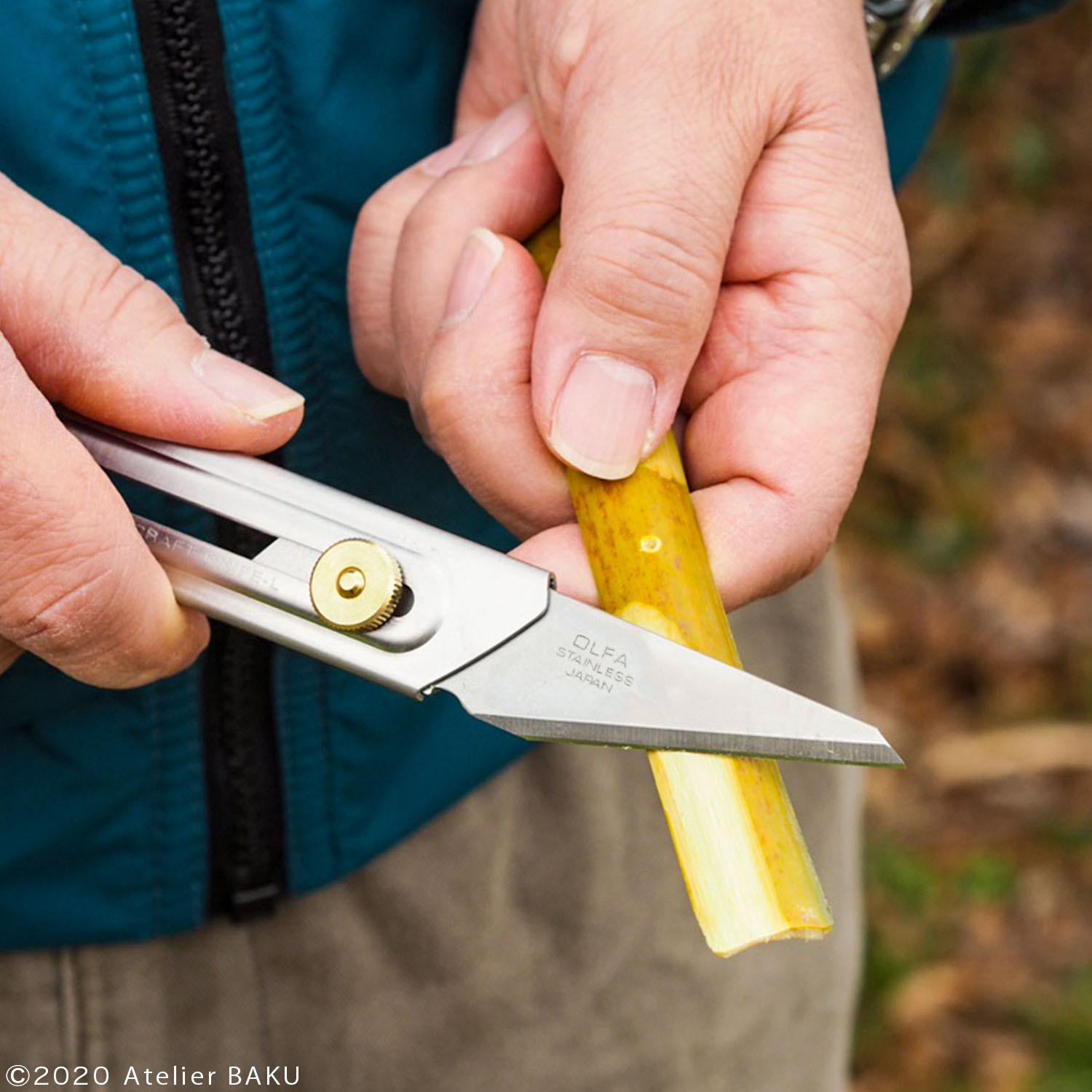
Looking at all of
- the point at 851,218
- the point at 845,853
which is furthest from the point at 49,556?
the point at 845,853

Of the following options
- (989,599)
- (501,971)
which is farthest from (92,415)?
(989,599)

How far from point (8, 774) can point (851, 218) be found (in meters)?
0.77

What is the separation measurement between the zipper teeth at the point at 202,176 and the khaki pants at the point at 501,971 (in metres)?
0.55

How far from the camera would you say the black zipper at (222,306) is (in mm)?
875

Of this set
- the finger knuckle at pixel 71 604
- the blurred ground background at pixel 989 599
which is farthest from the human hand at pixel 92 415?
the blurred ground background at pixel 989 599

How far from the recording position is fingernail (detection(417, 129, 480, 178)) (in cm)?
96

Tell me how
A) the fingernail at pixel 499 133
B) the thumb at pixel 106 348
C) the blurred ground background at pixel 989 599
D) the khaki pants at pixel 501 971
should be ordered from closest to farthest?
the thumb at pixel 106 348, the fingernail at pixel 499 133, the khaki pants at pixel 501 971, the blurred ground background at pixel 989 599

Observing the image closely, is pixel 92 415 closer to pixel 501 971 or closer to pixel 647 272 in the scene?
pixel 647 272

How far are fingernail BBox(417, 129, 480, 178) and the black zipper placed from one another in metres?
0.14

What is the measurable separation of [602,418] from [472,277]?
0.51 feet

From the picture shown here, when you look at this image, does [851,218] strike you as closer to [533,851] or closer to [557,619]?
[557,619]

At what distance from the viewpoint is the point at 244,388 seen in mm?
811

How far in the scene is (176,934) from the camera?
3.77 ft

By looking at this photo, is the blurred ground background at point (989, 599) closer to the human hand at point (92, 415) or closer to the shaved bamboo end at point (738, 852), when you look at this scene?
the shaved bamboo end at point (738, 852)
